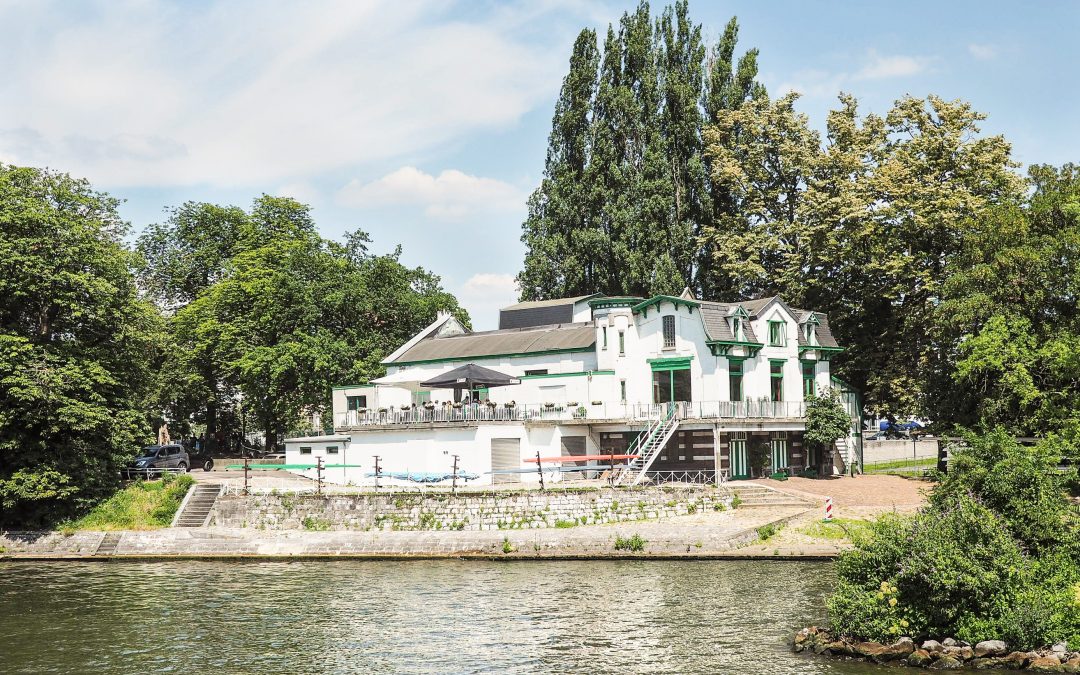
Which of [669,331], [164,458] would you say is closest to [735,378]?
[669,331]

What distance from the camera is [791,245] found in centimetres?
6694

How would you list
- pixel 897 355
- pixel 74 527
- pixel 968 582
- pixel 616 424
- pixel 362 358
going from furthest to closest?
pixel 362 358 < pixel 897 355 < pixel 616 424 < pixel 74 527 < pixel 968 582

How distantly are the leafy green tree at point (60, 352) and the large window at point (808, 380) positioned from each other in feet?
105

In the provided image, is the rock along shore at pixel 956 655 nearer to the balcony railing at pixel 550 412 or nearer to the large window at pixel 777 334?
the balcony railing at pixel 550 412

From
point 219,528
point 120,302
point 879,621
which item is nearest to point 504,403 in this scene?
point 219,528

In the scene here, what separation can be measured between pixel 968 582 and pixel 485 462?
28999 millimetres

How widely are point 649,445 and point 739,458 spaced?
19.1ft

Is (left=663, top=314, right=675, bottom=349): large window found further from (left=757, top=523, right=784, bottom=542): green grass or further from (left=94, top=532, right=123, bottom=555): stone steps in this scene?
(left=94, top=532, right=123, bottom=555): stone steps

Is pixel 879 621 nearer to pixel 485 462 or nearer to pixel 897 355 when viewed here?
pixel 485 462

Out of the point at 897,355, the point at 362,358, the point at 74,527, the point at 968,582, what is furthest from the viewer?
the point at 362,358

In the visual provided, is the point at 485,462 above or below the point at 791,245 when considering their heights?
below

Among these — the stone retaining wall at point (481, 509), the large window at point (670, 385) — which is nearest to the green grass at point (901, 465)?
the large window at point (670, 385)

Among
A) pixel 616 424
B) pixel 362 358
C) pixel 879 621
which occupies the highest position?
pixel 362 358

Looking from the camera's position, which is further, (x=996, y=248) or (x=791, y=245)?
(x=791, y=245)
